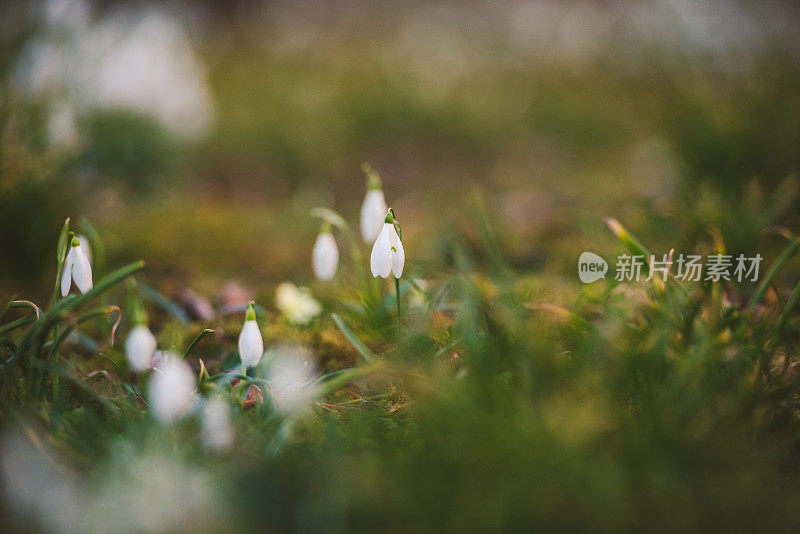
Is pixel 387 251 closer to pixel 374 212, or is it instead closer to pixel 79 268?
pixel 374 212

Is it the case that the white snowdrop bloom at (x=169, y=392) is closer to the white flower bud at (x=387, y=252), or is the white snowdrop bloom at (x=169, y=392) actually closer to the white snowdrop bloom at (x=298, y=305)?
the white flower bud at (x=387, y=252)

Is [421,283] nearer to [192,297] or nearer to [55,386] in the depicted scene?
[192,297]

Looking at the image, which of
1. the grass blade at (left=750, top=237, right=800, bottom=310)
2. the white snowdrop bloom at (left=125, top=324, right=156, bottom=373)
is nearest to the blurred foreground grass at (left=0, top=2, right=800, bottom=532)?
the grass blade at (left=750, top=237, right=800, bottom=310)

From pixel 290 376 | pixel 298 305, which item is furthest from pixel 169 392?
pixel 298 305

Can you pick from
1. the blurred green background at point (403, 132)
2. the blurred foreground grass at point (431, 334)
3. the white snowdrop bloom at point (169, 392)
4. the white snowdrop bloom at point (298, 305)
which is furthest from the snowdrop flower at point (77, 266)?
the blurred green background at point (403, 132)

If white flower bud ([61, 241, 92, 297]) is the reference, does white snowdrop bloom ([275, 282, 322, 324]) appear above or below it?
above

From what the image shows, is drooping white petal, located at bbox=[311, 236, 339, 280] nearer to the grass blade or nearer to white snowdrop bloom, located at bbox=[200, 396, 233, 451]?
white snowdrop bloom, located at bbox=[200, 396, 233, 451]

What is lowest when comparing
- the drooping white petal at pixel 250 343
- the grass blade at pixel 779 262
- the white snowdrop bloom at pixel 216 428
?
the white snowdrop bloom at pixel 216 428
